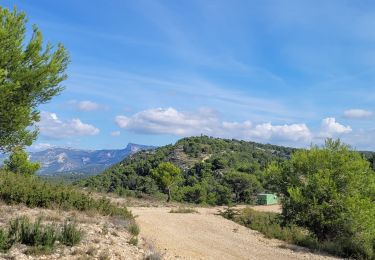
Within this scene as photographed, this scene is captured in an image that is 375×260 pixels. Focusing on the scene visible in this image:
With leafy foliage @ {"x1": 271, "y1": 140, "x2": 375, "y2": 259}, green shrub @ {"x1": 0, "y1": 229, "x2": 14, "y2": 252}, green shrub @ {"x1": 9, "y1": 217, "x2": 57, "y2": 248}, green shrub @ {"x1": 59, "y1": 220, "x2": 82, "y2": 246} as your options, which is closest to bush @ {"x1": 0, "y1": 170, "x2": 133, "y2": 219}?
green shrub @ {"x1": 59, "y1": 220, "x2": 82, "y2": 246}

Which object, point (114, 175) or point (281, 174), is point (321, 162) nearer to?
point (281, 174)

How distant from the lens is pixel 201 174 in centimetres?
9131

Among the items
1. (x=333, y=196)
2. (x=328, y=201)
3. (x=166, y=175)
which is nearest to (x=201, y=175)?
(x=166, y=175)

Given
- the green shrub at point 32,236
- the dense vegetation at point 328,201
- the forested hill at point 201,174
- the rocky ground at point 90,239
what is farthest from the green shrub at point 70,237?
the forested hill at point 201,174

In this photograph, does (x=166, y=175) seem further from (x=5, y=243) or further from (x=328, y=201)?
(x=5, y=243)

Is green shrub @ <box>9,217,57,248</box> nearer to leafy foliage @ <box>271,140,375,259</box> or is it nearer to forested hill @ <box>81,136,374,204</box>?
leafy foliage @ <box>271,140,375,259</box>

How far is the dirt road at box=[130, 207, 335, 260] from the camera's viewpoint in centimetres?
1673

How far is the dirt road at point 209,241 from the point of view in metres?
16.7

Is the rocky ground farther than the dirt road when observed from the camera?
No

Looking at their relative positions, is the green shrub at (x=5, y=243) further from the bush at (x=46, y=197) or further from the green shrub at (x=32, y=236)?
the bush at (x=46, y=197)


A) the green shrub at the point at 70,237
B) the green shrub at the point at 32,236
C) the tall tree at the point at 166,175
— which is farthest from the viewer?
the tall tree at the point at 166,175

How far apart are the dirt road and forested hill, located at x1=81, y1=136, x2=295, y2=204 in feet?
35.8

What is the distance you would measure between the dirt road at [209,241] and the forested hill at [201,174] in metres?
10.9

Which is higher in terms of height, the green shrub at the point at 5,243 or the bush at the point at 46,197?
the bush at the point at 46,197
